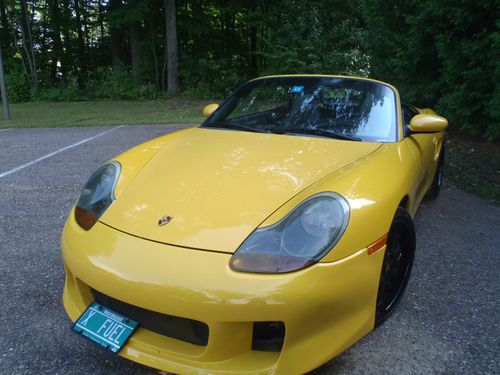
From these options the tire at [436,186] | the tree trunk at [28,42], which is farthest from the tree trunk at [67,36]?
the tire at [436,186]

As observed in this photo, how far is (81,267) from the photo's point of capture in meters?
1.71

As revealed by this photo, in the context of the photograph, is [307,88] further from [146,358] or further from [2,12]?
[2,12]

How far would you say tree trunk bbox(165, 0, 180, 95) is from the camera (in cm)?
1527

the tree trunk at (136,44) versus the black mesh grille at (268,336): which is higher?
the tree trunk at (136,44)

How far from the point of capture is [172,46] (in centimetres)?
1561

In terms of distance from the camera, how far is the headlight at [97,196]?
1.97 m

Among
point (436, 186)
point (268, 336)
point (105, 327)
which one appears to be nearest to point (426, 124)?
point (436, 186)

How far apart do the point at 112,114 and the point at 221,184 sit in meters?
9.98

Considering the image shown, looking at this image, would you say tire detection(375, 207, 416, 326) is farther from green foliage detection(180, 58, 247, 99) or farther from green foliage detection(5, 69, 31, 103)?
green foliage detection(5, 69, 31, 103)

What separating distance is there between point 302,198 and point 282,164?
0.38 meters

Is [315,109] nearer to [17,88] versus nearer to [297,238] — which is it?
[297,238]

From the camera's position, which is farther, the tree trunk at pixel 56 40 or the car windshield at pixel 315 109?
the tree trunk at pixel 56 40

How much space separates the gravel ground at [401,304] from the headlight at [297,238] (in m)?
0.57

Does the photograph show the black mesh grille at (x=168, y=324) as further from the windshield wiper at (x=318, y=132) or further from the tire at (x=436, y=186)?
the tire at (x=436, y=186)
